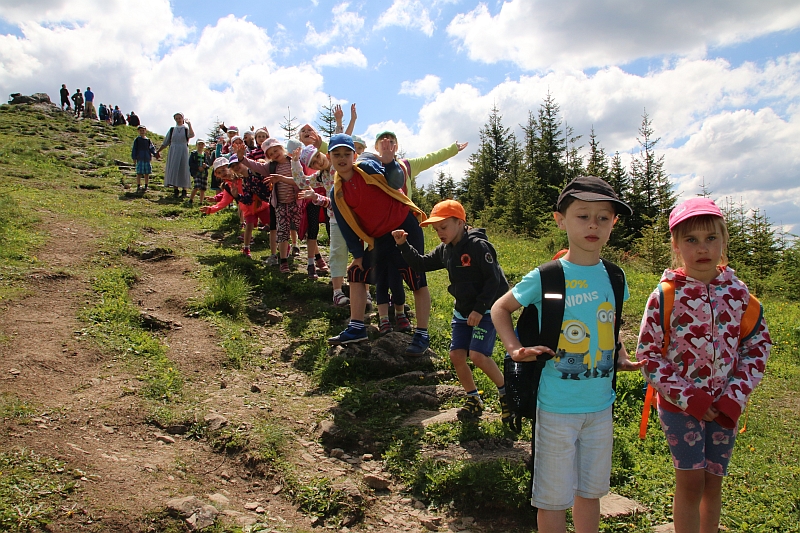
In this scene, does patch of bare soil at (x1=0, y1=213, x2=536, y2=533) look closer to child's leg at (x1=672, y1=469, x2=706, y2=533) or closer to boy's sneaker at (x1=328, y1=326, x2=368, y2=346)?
boy's sneaker at (x1=328, y1=326, x2=368, y2=346)

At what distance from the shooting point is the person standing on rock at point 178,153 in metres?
15.5

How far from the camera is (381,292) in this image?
6305 millimetres

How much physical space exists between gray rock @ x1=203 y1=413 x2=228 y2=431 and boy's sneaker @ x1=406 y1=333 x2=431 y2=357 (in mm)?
1988

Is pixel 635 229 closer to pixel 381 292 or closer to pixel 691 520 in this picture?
pixel 381 292

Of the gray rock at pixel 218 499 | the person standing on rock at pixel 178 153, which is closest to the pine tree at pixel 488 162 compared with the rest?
the person standing on rock at pixel 178 153

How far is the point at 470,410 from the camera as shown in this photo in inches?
184

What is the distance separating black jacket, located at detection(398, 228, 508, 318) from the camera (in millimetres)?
4363

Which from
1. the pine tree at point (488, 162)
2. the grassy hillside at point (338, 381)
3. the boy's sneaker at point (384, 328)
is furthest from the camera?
the pine tree at point (488, 162)

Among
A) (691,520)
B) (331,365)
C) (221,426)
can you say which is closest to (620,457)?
(691,520)

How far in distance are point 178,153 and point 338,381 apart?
1206cm

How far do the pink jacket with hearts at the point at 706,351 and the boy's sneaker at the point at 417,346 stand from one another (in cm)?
310

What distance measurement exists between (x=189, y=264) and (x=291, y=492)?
5.68 metres

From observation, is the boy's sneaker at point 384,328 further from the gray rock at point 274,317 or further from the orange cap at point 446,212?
the orange cap at point 446,212

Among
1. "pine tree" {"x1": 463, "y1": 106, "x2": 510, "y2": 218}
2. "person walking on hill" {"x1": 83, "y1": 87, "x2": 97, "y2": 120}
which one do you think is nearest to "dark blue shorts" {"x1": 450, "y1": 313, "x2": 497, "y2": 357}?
"pine tree" {"x1": 463, "y1": 106, "x2": 510, "y2": 218}
